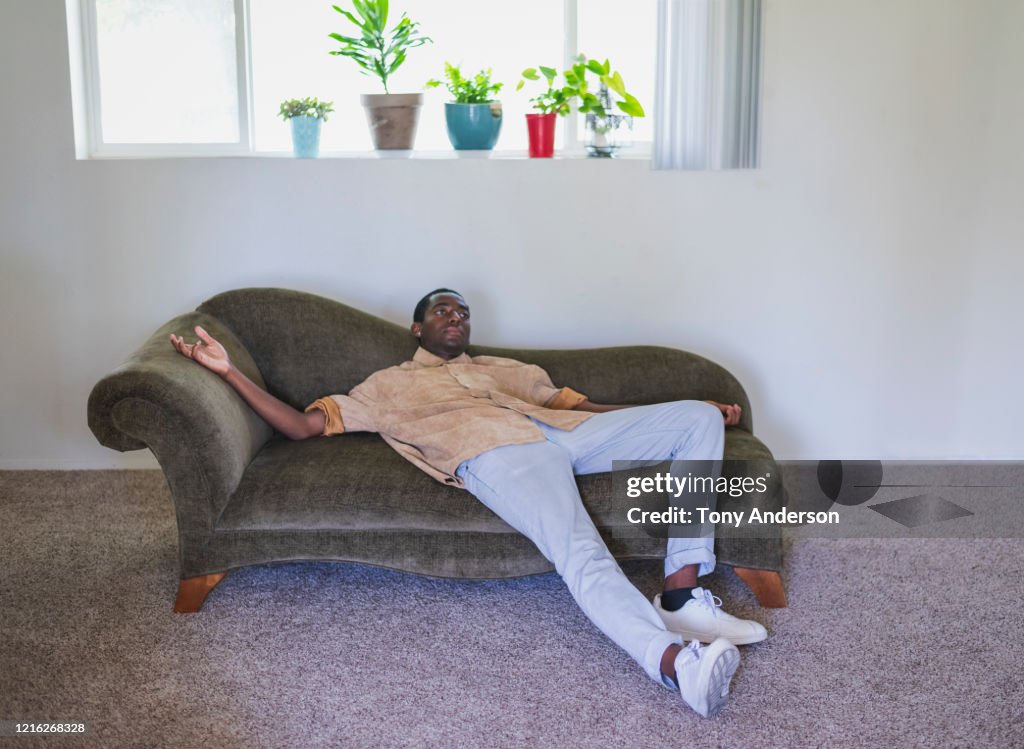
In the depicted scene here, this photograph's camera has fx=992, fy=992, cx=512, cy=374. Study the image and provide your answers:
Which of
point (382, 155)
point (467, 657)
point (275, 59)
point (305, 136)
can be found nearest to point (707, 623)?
point (467, 657)

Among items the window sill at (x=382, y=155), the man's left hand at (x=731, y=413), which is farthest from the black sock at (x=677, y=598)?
the window sill at (x=382, y=155)

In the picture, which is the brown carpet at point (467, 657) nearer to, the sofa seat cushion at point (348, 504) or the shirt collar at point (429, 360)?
the sofa seat cushion at point (348, 504)

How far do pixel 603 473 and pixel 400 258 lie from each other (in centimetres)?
136

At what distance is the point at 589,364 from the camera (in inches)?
128

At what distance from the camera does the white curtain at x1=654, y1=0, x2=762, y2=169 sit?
3.58 m

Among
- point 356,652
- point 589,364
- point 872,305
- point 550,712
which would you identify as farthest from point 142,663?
point 872,305

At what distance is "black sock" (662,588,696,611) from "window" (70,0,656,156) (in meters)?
2.03

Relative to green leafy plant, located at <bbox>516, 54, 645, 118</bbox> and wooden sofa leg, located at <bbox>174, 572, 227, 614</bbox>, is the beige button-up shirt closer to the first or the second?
wooden sofa leg, located at <bbox>174, 572, 227, 614</bbox>

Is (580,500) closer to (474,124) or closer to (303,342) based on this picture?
(303,342)

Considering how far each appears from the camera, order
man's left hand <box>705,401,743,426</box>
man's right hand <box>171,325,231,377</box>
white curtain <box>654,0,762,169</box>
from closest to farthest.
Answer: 1. man's right hand <box>171,325,231,377</box>
2. man's left hand <box>705,401,743,426</box>
3. white curtain <box>654,0,762,169</box>

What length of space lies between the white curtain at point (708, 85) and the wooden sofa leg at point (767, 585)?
1.67 m

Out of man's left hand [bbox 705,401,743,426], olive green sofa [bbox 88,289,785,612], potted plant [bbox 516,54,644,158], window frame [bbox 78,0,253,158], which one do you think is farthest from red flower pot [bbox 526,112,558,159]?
olive green sofa [bbox 88,289,785,612]

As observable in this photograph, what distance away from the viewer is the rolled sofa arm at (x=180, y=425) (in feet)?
8.01

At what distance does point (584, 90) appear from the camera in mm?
3703
